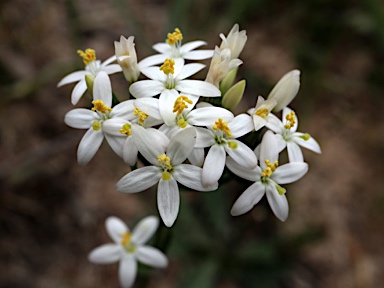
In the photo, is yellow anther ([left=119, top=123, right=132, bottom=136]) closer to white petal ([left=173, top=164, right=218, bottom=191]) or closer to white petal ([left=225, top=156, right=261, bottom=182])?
white petal ([left=173, top=164, right=218, bottom=191])

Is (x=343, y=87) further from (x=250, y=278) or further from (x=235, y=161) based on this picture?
(x=235, y=161)

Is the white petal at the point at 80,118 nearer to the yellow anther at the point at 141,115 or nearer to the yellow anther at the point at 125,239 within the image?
the yellow anther at the point at 141,115

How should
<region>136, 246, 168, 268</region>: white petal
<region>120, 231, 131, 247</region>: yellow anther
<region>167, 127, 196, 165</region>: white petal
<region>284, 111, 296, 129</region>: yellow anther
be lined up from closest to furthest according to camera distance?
1. <region>167, 127, 196, 165</region>: white petal
2. <region>284, 111, 296, 129</region>: yellow anther
3. <region>136, 246, 168, 268</region>: white petal
4. <region>120, 231, 131, 247</region>: yellow anther

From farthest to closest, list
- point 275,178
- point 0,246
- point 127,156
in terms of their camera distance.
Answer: point 0,246 < point 275,178 < point 127,156

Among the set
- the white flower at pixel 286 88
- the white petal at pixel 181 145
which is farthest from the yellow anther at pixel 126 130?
the white flower at pixel 286 88

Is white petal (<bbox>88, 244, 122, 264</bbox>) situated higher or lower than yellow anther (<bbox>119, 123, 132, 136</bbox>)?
lower

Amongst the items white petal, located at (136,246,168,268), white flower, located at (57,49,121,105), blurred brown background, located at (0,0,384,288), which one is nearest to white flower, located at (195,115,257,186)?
white flower, located at (57,49,121,105)

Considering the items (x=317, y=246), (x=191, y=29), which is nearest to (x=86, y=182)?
(x=191, y=29)
